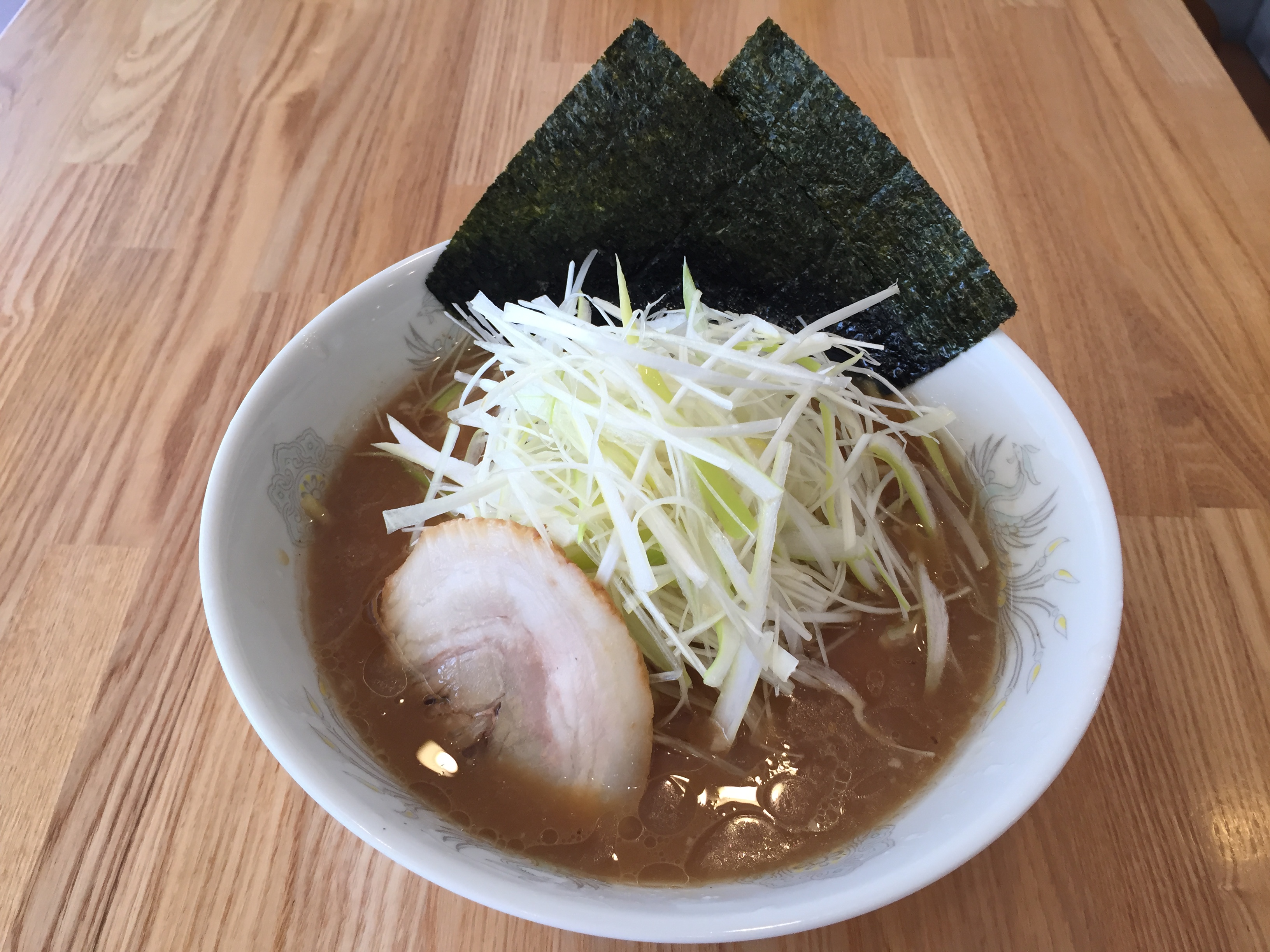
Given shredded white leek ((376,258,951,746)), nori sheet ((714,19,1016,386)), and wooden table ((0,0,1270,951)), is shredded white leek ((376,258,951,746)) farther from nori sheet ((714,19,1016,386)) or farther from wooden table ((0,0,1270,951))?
wooden table ((0,0,1270,951))

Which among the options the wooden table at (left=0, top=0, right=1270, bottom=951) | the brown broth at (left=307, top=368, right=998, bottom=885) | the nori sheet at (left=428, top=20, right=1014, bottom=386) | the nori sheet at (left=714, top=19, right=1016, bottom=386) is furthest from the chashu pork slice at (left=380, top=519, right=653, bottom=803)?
the nori sheet at (left=714, top=19, right=1016, bottom=386)

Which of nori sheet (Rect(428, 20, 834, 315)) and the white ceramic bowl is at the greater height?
nori sheet (Rect(428, 20, 834, 315))

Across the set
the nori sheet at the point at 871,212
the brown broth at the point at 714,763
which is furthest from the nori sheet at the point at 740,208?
the brown broth at the point at 714,763

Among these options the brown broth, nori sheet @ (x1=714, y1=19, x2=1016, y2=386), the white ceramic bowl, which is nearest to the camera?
the white ceramic bowl

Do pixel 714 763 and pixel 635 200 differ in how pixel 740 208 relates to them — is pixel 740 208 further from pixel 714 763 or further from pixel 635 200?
pixel 714 763

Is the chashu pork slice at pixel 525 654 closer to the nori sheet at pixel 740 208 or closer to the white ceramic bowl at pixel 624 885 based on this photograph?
the white ceramic bowl at pixel 624 885

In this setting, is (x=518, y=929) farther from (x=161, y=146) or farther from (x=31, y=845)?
(x=161, y=146)
